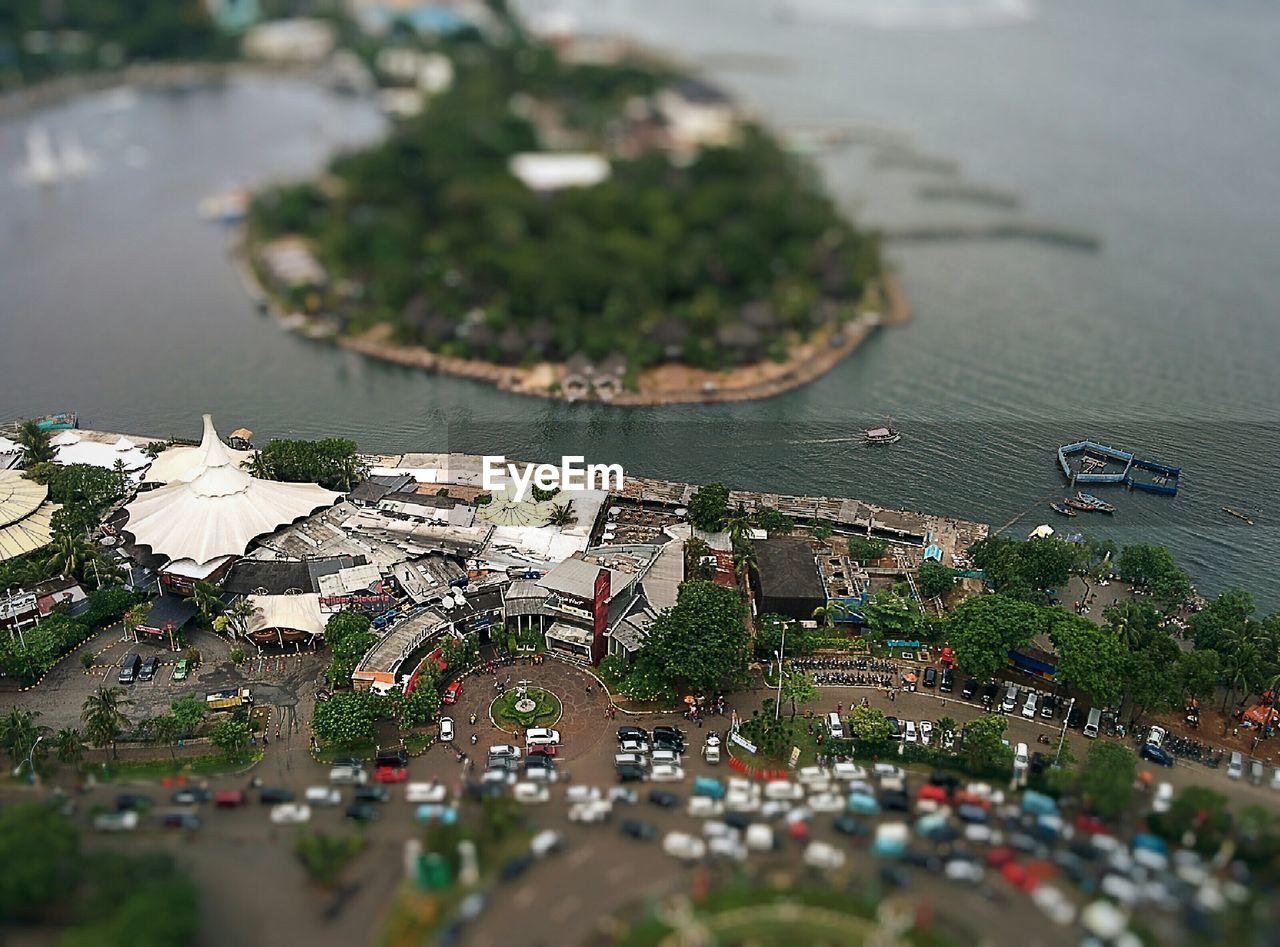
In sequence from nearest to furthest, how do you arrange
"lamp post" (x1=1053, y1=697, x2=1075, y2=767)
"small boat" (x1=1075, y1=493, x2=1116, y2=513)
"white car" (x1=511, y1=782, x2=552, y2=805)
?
"white car" (x1=511, y1=782, x2=552, y2=805) → "lamp post" (x1=1053, y1=697, x2=1075, y2=767) → "small boat" (x1=1075, y1=493, x2=1116, y2=513)

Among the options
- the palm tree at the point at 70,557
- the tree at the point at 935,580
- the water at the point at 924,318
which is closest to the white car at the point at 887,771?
the tree at the point at 935,580

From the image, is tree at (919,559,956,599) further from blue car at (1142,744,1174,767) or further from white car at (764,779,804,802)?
white car at (764,779,804,802)

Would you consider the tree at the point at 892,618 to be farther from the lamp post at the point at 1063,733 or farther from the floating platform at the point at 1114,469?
the floating platform at the point at 1114,469

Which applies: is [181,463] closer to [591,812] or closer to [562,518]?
[562,518]

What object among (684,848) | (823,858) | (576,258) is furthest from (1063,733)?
(576,258)

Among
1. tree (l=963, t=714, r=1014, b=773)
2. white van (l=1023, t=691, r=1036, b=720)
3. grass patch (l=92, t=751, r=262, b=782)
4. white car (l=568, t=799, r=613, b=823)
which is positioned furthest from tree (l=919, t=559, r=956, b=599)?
grass patch (l=92, t=751, r=262, b=782)

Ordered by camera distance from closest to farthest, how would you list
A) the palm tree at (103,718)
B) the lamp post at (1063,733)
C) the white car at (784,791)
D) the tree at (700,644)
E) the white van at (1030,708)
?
the white car at (784,791) → the palm tree at (103,718) → the lamp post at (1063,733) → the tree at (700,644) → the white van at (1030,708)
